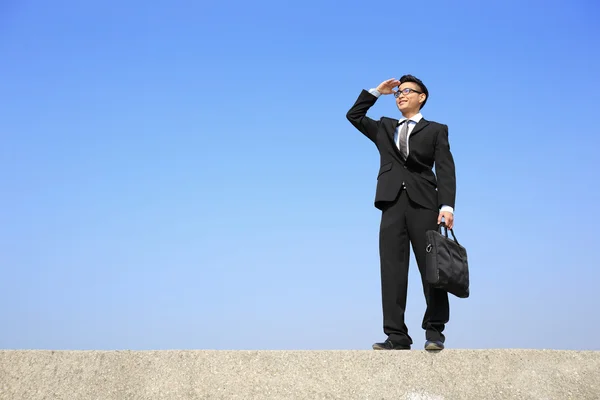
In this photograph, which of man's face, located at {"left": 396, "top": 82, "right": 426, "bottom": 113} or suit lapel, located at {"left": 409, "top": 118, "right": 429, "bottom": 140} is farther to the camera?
man's face, located at {"left": 396, "top": 82, "right": 426, "bottom": 113}

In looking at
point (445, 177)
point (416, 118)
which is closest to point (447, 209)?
point (445, 177)

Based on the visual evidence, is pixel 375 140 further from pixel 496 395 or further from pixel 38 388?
pixel 38 388

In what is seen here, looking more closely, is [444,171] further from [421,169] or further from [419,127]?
[419,127]

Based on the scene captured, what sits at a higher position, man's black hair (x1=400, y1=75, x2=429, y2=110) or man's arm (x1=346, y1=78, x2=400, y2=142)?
man's black hair (x1=400, y1=75, x2=429, y2=110)

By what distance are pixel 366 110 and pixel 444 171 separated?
3.09 ft

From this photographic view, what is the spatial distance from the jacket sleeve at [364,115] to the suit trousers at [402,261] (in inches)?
27.8

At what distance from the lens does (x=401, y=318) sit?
5457mm

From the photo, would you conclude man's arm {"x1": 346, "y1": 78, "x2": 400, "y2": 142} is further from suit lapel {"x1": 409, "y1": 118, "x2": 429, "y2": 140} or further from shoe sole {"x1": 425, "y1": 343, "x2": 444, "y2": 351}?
shoe sole {"x1": 425, "y1": 343, "x2": 444, "y2": 351}

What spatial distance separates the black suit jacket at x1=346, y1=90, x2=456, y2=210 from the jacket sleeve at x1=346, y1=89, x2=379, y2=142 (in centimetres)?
16

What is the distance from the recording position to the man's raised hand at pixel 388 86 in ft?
19.3

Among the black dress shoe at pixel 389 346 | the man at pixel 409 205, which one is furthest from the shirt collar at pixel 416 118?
the black dress shoe at pixel 389 346

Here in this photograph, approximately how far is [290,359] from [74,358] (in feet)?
5.31

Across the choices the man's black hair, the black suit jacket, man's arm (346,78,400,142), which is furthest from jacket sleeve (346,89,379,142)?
the man's black hair

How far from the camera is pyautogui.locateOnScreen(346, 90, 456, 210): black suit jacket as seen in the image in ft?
18.0
